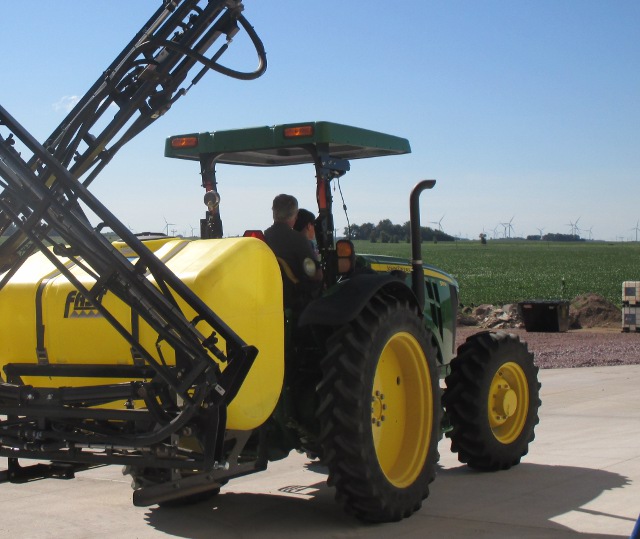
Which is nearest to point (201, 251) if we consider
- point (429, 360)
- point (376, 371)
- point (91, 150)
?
point (91, 150)

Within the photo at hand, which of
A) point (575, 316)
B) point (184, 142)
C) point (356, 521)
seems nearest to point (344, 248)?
point (184, 142)

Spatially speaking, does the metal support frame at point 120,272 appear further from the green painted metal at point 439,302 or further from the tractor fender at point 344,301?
the green painted metal at point 439,302

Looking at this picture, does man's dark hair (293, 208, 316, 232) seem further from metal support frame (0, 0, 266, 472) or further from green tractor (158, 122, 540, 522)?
metal support frame (0, 0, 266, 472)

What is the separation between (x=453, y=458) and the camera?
7.56m

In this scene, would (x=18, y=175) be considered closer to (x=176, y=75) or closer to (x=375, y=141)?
(x=176, y=75)

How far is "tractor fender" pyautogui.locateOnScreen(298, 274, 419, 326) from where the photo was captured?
210 inches

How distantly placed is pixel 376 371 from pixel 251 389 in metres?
0.90

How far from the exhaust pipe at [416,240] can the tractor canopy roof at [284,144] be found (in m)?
0.36

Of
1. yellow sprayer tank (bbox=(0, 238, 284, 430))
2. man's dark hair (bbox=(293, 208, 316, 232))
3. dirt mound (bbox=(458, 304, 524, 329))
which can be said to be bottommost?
dirt mound (bbox=(458, 304, 524, 329))

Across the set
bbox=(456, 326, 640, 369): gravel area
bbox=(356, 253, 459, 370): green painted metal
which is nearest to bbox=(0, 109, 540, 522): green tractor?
bbox=(356, 253, 459, 370): green painted metal

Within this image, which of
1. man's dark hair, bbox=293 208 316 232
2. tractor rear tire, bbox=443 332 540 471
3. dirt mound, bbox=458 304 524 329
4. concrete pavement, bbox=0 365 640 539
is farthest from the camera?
dirt mound, bbox=458 304 524 329

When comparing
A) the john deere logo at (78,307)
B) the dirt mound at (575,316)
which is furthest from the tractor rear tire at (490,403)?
the dirt mound at (575,316)

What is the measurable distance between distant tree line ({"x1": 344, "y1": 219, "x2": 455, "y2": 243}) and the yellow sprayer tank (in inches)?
57.3

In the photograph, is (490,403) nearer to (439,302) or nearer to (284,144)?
(439,302)
